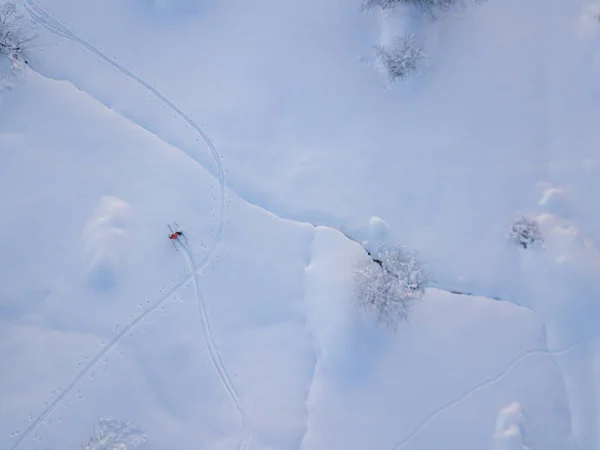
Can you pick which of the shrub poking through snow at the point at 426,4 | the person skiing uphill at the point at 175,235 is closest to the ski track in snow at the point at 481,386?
the person skiing uphill at the point at 175,235

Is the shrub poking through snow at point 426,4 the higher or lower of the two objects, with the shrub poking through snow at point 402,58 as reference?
higher

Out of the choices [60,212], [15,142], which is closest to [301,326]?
[60,212]

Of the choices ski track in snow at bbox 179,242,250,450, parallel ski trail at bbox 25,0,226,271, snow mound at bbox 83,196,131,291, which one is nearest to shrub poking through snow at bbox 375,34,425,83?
parallel ski trail at bbox 25,0,226,271

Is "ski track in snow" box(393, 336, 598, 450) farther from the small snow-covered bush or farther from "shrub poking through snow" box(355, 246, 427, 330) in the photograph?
the small snow-covered bush

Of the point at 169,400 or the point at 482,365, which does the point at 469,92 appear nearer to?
the point at 482,365

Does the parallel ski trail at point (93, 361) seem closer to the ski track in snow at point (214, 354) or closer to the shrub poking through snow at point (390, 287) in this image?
the ski track in snow at point (214, 354)

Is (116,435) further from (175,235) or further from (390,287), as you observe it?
(390,287)
